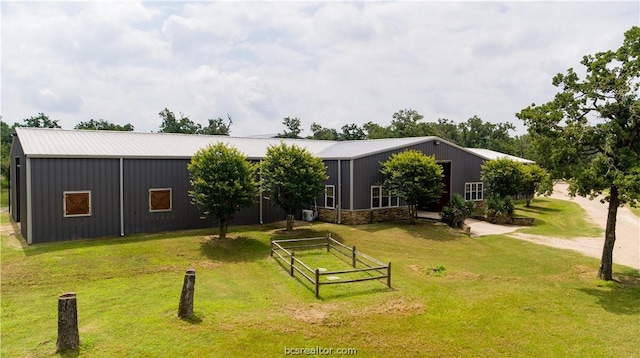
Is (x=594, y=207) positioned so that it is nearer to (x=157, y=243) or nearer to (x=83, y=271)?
(x=157, y=243)

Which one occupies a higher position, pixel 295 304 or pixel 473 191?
pixel 473 191

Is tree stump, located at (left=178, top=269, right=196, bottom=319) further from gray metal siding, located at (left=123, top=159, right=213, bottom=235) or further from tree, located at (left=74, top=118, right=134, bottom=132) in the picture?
tree, located at (left=74, top=118, right=134, bottom=132)

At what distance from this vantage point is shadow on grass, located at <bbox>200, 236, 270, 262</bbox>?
16.5 m

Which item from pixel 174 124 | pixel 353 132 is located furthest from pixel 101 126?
pixel 353 132

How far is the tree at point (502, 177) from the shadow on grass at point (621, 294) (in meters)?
14.4

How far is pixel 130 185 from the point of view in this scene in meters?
19.9

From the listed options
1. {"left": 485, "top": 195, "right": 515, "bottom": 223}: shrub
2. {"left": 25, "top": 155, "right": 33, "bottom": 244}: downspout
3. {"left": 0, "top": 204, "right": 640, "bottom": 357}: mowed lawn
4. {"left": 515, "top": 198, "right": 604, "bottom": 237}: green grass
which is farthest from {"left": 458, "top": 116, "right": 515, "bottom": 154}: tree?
{"left": 25, "top": 155, "right": 33, "bottom": 244}: downspout

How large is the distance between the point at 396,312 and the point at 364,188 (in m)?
13.9

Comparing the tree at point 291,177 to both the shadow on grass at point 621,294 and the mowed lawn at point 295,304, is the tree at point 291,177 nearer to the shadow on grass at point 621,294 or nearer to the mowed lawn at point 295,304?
the mowed lawn at point 295,304

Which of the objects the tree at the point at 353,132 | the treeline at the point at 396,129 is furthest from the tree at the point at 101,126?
the tree at the point at 353,132

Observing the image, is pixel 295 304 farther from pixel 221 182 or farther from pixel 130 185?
pixel 130 185

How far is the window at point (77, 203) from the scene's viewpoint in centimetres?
1825

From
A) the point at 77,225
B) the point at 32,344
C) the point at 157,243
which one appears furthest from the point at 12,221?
the point at 32,344

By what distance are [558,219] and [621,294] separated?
1793 centimetres
